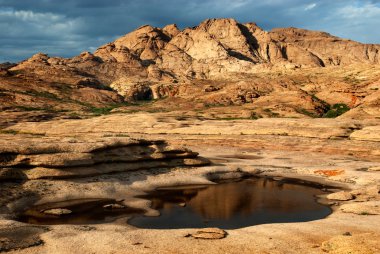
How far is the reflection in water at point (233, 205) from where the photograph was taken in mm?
29672

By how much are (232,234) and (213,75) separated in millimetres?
178002

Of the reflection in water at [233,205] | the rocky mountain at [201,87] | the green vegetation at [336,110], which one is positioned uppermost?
the rocky mountain at [201,87]

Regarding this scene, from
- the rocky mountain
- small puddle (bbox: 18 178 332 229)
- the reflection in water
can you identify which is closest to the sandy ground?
small puddle (bbox: 18 178 332 229)

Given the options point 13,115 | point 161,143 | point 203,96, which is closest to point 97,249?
point 161,143

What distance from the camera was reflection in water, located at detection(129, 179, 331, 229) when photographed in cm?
2967

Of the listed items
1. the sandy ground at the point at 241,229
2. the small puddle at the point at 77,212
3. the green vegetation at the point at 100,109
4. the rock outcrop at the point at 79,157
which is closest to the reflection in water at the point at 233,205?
the sandy ground at the point at 241,229

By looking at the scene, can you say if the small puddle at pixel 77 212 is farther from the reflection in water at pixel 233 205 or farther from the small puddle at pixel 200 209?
the reflection in water at pixel 233 205

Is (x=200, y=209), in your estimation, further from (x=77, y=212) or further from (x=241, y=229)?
(x=77, y=212)

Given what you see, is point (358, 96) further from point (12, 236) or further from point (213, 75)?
point (12, 236)

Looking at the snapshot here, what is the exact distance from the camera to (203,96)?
→ 143125 millimetres

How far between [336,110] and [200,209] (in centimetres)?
9203

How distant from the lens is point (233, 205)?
34.9 metres

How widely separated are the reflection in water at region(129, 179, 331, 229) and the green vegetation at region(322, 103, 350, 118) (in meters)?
72.4

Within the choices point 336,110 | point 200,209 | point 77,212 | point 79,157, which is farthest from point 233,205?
point 336,110
